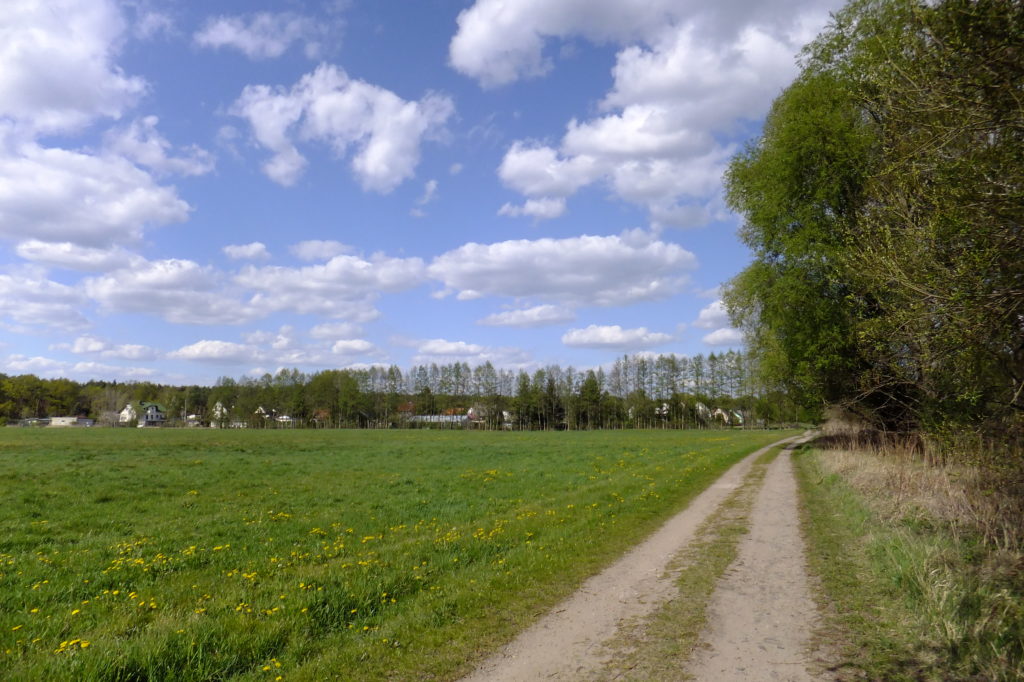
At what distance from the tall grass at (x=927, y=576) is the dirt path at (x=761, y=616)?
0.41m

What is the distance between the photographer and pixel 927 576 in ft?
23.8

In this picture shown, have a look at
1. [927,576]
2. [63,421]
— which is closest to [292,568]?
[927,576]

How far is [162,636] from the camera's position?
6352 mm

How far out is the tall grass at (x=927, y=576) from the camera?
572 centimetres

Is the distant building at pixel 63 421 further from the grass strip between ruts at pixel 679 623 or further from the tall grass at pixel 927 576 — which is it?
the tall grass at pixel 927 576

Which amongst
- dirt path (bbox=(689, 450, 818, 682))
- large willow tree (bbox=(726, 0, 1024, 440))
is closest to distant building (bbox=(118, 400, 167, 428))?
dirt path (bbox=(689, 450, 818, 682))

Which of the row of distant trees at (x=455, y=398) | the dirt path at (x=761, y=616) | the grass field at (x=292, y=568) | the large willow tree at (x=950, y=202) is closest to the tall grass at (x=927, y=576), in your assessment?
the dirt path at (x=761, y=616)

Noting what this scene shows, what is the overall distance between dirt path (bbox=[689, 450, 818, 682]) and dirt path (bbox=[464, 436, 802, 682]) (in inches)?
37.6

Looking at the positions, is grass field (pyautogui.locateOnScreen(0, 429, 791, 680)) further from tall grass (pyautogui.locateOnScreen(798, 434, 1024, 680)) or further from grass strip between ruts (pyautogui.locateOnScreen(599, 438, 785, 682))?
tall grass (pyautogui.locateOnScreen(798, 434, 1024, 680))

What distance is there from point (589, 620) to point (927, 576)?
14.5 ft

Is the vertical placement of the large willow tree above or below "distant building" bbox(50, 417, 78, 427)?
above

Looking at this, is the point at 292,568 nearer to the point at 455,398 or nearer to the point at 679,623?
the point at 679,623

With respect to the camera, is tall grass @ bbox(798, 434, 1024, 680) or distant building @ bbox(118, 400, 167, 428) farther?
distant building @ bbox(118, 400, 167, 428)

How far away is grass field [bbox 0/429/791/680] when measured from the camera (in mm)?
6129
